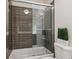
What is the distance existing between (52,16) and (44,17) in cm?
51

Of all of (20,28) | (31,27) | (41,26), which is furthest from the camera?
(41,26)

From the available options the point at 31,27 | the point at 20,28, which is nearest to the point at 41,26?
the point at 31,27

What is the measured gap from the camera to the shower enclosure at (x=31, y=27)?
3.76 m

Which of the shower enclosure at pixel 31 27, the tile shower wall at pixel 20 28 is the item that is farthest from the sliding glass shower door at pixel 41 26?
the tile shower wall at pixel 20 28

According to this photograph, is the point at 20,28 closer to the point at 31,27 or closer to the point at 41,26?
the point at 31,27

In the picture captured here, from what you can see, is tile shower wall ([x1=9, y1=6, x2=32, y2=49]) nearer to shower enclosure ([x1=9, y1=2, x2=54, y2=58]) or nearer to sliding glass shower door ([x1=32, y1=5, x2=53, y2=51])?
shower enclosure ([x1=9, y1=2, x2=54, y2=58])

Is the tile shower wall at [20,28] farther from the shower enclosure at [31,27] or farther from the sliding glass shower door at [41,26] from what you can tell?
Result: the sliding glass shower door at [41,26]

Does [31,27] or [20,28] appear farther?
[31,27]

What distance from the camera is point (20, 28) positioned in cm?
392

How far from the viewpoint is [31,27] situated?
13.4 ft

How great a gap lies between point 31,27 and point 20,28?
0.47 m

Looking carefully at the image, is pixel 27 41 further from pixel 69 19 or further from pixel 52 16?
pixel 69 19

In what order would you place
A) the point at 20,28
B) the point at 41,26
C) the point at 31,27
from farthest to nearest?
the point at 41,26 → the point at 31,27 → the point at 20,28
